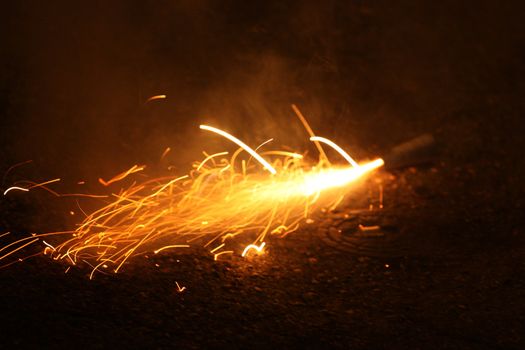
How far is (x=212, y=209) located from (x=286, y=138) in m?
1.55

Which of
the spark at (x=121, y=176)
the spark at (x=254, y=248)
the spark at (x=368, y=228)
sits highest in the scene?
the spark at (x=121, y=176)

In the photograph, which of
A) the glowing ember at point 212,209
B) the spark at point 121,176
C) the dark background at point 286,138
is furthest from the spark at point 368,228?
the spark at point 121,176

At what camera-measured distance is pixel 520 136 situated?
695cm

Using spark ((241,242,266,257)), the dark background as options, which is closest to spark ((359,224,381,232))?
the dark background

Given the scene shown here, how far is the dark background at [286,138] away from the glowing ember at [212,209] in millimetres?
210

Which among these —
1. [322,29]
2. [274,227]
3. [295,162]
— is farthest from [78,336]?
[322,29]

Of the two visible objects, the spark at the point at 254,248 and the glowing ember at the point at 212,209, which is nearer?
the glowing ember at the point at 212,209

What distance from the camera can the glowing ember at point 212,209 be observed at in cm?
476

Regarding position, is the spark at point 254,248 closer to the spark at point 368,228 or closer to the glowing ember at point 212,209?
the glowing ember at point 212,209

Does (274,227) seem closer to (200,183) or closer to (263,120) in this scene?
(200,183)

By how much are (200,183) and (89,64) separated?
6.62 ft

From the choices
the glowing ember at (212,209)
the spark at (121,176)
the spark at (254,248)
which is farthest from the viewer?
the spark at (121,176)

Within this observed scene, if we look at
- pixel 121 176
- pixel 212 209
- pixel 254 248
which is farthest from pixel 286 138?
pixel 254 248

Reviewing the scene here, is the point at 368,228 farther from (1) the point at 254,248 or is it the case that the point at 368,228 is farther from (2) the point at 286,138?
(2) the point at 286,138
